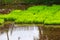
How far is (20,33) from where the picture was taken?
9.21 metres

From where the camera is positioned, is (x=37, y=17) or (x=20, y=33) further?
(x=37, y=17)

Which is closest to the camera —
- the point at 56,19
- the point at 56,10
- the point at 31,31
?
the point at 31,31

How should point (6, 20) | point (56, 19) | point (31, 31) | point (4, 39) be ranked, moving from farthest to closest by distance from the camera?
point (6, 20) → point (56, 19) → point (31, 31) → point (4, 39)

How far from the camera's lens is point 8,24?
10.4 meters

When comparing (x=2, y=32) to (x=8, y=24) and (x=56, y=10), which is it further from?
(x=56, y=10)

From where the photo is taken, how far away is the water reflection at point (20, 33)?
28.6 feet

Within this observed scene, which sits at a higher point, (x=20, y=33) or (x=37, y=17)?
(x=37, y=17)

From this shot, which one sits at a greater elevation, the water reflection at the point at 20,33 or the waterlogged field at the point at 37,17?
the waterlogged field at the point at 37,17

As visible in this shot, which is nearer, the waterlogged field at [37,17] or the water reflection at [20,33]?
the water reflection at [20,33]

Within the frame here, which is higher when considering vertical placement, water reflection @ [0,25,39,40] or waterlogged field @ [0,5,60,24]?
waterlogged field @ [0,5,60,24]

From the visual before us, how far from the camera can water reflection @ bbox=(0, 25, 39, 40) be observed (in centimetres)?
872

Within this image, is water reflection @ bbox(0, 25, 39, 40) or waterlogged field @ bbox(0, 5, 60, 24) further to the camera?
waterlogged field @ bbox(0, 5, 60, 24)

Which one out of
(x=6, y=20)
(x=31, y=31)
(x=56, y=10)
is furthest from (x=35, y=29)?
(x=56, y=10)

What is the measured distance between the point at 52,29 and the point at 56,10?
8.61ft
